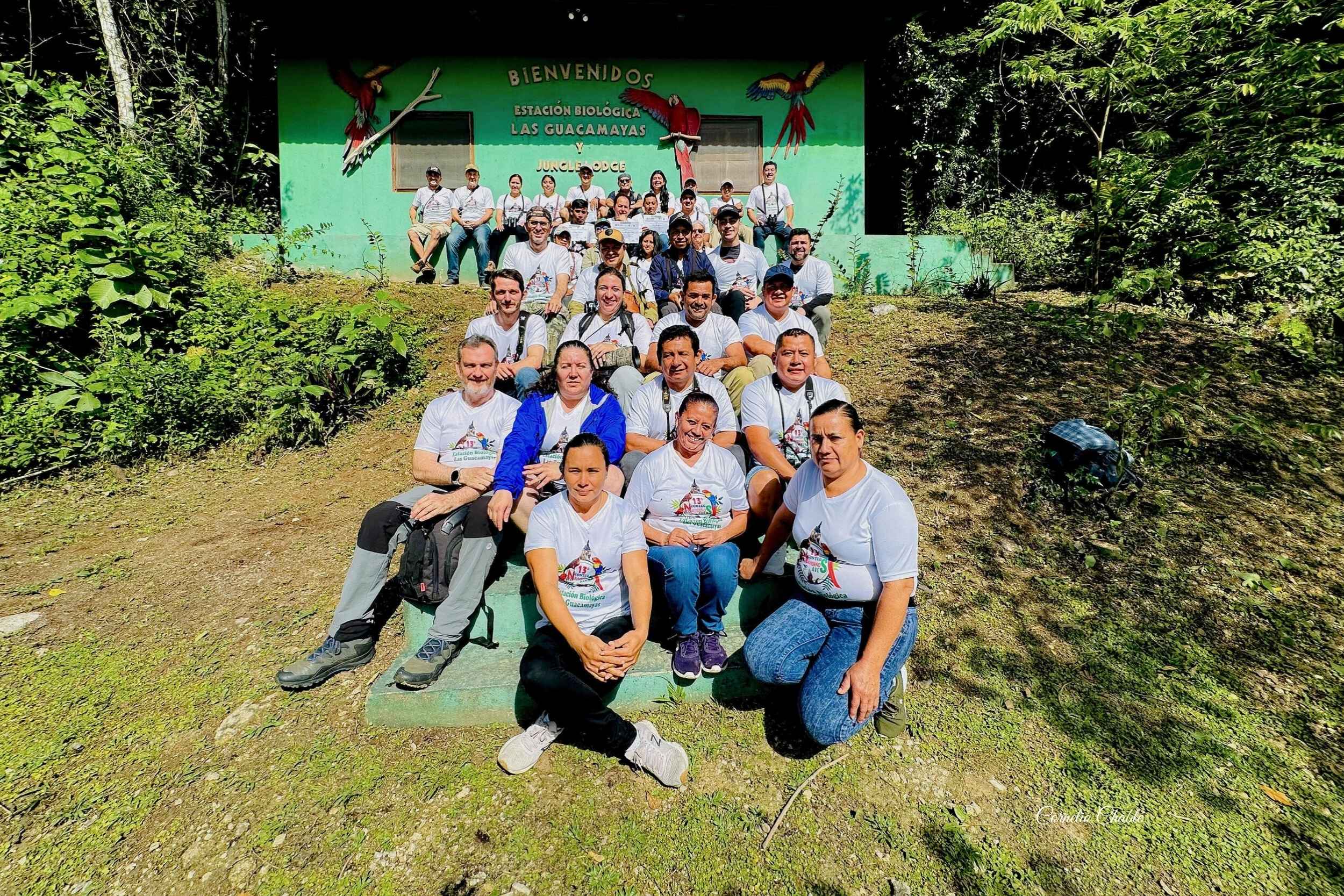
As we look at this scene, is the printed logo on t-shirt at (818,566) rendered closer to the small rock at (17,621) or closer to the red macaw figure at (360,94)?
the small rock at (17,621)

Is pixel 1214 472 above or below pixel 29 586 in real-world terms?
above

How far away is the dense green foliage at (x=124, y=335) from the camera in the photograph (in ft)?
18.0

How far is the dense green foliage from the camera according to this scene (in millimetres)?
5496

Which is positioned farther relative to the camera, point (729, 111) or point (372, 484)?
point (729, 111)

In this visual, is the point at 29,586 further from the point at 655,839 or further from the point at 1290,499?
the point at 1290,499

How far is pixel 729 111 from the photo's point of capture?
10.3 meters

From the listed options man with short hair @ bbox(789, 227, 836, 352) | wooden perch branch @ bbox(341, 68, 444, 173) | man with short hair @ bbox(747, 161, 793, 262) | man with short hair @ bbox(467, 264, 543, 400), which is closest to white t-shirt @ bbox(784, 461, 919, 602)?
man with short hair @ bbox(467, 264, 543, 400)

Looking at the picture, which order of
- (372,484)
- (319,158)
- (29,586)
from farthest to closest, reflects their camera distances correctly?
(319,158), (372,484), (29,586)

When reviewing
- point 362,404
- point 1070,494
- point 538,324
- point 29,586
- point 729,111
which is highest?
point 729,111

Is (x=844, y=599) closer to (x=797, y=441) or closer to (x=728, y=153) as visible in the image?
(x=797, y=441)

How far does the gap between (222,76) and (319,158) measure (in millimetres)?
2089

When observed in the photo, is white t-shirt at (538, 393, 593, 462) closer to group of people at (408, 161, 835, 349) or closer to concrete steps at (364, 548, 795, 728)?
concrete steps at (364, 548, 795, 728)

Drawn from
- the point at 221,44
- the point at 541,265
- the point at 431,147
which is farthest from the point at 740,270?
the point at 221,44

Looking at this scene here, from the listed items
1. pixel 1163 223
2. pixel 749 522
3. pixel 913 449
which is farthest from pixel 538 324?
pixel 1163 223
